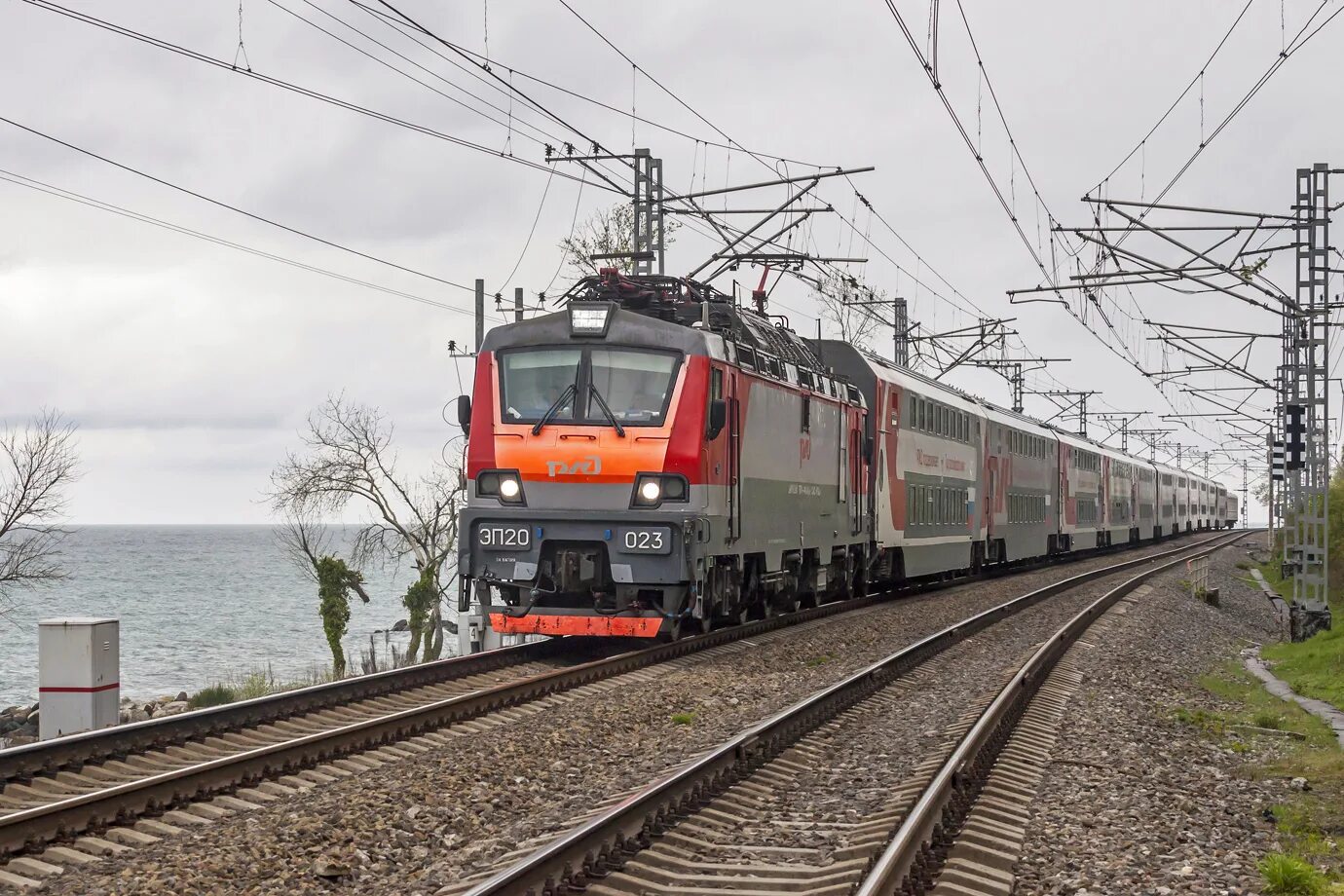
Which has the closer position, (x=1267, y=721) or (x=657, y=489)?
(x=1267, y=721)

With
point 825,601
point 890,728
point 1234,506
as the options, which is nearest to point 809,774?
point 890,728

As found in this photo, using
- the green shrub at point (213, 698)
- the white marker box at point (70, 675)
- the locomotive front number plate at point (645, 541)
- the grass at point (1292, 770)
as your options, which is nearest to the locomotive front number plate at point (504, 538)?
the locomotive front number plate at point (645, 541)

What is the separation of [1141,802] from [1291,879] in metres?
2.17

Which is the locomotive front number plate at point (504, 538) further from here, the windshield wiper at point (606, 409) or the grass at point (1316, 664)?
the grass at point (1316, 664)

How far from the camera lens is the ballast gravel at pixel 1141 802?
7.16m

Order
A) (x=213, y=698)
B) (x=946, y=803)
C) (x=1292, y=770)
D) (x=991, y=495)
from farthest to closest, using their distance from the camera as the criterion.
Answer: (x=991, y=495) < (x=213, y=698) < (x=1292, y=770) < (x=946, y=803)

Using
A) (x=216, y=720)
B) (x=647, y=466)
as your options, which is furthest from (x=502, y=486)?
(x=216, y=720)

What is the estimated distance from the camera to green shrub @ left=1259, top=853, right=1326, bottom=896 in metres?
6.82

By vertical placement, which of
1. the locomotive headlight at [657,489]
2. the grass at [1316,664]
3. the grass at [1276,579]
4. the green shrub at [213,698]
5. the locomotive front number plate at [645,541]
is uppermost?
the locomotive headlight at [657,489]

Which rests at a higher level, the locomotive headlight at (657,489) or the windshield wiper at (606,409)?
the windshield wiper at (606,409)

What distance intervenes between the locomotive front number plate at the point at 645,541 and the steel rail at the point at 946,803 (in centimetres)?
365

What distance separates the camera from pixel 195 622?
71000 millimetres

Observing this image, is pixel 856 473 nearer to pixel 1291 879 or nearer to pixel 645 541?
pixel 645 541

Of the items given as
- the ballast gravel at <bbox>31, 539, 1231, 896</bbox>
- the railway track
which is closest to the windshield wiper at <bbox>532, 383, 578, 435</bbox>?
the ballast gravel at <bbox>31, 539, 1231, 896</bbox>
